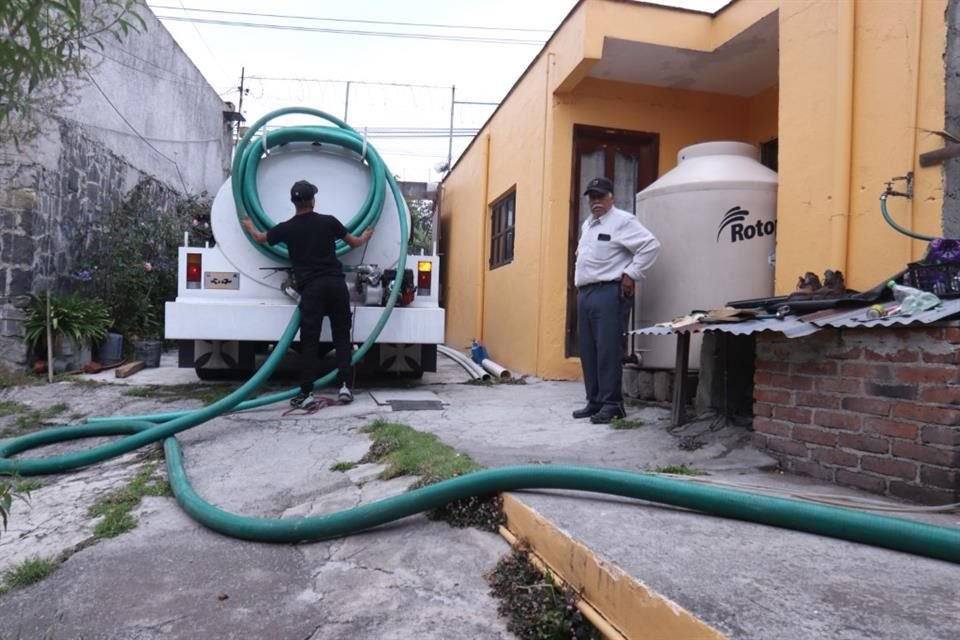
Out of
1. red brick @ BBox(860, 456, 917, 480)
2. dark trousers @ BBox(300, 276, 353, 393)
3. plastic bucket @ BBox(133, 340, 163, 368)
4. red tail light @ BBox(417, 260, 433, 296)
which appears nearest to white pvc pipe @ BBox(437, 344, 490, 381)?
red tail light @ BBox(417, 260, 433, 296)

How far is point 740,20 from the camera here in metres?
5.13

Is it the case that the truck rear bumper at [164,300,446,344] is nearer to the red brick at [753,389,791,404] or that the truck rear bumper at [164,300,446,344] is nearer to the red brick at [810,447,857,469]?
the red brick at [753,389,791,404]

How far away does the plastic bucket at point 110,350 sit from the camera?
23.1 feet

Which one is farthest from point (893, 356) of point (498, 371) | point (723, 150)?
point (498, 371)

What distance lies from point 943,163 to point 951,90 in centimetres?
32

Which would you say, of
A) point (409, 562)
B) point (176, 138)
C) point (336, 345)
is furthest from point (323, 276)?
point (176, 138)

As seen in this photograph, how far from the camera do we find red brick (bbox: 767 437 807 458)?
116 inches

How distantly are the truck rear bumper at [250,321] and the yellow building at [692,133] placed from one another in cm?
155

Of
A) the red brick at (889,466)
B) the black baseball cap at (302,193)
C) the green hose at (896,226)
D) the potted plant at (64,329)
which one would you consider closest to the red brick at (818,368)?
the red brick at (889,466)

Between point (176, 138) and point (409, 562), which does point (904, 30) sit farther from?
point (176, 138)

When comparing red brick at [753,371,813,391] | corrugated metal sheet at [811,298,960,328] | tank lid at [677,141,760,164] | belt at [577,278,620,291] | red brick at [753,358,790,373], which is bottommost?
red brick at [753,371,813,391]

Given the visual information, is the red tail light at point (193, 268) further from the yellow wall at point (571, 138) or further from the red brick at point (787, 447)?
the red brick at point (787, 447)

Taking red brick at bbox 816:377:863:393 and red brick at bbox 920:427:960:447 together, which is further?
red brick at bbox 816:377:863:393

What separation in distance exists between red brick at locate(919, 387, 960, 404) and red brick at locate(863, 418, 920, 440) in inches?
4.6
